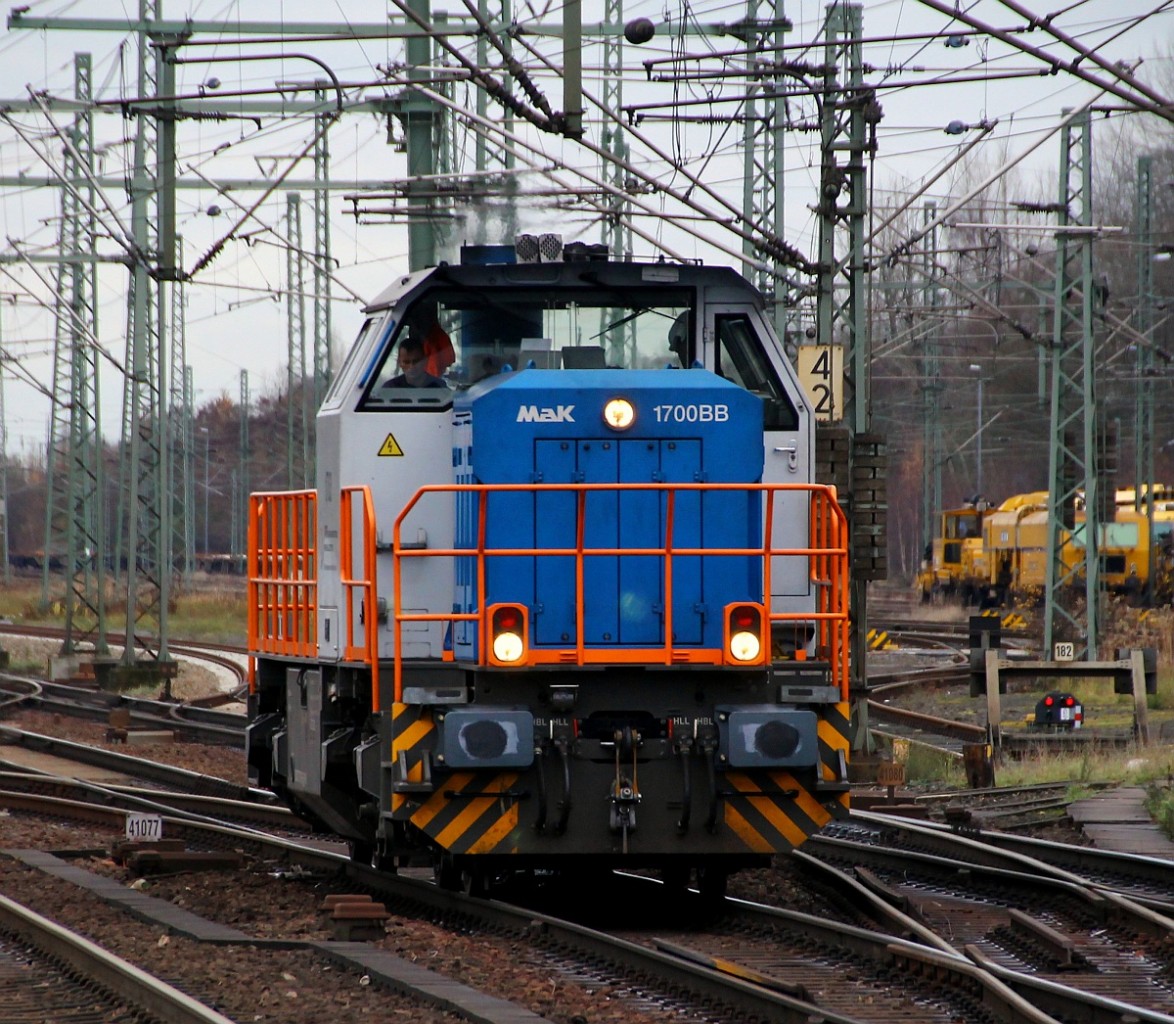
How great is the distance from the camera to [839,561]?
8344 millimetres

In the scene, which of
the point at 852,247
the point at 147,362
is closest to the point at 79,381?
the point at 147,362

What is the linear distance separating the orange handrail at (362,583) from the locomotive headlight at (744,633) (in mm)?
1598

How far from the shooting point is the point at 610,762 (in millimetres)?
8250

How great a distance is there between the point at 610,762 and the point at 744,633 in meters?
0.84

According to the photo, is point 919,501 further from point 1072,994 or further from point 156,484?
point 1072,994

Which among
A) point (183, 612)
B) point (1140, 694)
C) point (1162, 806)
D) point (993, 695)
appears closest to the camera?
point (1162, 806)

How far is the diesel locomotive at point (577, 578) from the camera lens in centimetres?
815

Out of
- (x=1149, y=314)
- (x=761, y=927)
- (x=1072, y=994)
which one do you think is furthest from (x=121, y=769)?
(x=1149, y=314)

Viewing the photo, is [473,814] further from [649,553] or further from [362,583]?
[649,553]

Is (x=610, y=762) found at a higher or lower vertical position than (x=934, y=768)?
higher

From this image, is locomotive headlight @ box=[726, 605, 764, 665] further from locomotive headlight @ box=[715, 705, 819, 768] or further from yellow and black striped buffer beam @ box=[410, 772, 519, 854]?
yellow and black striped buffer beam @ box=[410, 772, 519, 854]

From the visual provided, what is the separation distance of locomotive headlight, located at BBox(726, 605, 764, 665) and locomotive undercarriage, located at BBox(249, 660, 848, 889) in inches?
4.5

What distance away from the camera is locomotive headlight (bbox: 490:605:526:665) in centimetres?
810

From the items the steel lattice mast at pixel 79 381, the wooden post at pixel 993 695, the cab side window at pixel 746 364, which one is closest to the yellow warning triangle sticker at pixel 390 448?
the cab side window at pixel 746 364
